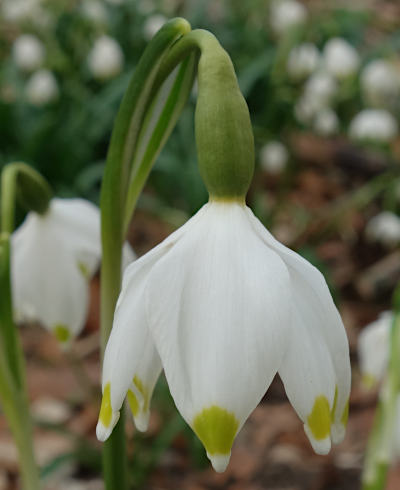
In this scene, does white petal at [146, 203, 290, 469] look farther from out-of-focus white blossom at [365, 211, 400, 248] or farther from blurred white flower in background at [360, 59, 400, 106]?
blurred white flower in background at [360, 59, 400, 106]

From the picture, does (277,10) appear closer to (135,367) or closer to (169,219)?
(169,219)

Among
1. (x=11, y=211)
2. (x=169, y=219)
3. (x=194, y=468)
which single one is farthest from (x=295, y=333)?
(x=169, y=219)

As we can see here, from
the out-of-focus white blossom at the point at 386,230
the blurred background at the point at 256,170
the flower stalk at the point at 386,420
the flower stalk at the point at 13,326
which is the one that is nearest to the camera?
the flower stalk at the point at 13,326

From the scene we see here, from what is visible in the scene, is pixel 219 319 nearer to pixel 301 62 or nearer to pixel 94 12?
pixel 301 62

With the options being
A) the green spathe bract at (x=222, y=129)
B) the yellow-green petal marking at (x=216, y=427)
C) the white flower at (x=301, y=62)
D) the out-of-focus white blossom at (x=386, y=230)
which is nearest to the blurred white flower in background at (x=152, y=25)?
the white flower at (x=301, y=62)

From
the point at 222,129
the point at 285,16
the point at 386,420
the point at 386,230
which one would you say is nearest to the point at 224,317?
the point at 222,129

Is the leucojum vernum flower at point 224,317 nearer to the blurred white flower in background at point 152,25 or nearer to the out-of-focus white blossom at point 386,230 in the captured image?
the out-of-focus white blossom at point 386,230
